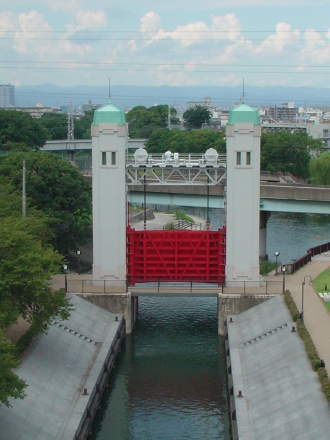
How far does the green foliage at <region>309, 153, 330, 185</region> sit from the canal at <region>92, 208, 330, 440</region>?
157 ft

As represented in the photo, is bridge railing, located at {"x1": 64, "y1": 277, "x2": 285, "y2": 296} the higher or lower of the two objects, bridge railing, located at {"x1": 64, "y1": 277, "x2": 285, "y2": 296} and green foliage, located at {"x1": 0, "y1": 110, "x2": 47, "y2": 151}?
the lower

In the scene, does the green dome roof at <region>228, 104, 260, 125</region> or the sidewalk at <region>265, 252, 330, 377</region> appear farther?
the green dome roof at <region>228, 104, 260, 125</region>

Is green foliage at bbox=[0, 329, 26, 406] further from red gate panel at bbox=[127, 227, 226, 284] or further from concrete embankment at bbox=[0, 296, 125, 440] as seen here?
red gate panel at bbox=[127, 227, 226, 284]

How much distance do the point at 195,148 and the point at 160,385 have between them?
84.0 meters

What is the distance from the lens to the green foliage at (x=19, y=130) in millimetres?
116188

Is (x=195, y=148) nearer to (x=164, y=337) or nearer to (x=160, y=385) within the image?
(x=164, y=337)

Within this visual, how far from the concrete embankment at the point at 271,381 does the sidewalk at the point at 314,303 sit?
1.03 metres

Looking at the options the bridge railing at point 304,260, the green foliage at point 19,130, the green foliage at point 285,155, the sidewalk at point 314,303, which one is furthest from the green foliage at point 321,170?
the sidewalk at point 314,303

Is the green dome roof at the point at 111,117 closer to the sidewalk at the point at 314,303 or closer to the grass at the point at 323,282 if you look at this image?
the sidewalk at the point at 314,303

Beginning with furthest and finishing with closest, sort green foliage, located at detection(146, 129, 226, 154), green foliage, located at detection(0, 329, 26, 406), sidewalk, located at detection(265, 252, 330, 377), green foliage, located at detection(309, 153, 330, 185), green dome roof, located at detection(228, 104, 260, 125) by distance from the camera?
green foliage, located at detection(146, 129, 226, 154) < green foliage, located at detection(309, 153, 330, 185) < green dome roof, located at detection(228, 104, 260, 125) < sidewalk, located at detection(265, 252, 330, 377) < green foliage, located at detection(0, 329, 26, 406)

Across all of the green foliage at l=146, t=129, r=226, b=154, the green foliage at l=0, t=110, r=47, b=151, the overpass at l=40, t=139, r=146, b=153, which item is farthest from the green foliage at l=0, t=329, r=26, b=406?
the overpass at l=40, t=139, r=146, b=153

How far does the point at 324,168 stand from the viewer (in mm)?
105688

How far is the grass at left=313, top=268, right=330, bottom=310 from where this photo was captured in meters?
55.1

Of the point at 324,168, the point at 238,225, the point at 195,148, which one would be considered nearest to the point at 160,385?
the point at 238,225
